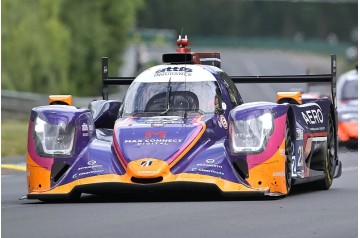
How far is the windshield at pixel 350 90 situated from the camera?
90.6ft

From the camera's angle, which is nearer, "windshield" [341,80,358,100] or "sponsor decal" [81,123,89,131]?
"sponsor decal" [81,123,89,131]

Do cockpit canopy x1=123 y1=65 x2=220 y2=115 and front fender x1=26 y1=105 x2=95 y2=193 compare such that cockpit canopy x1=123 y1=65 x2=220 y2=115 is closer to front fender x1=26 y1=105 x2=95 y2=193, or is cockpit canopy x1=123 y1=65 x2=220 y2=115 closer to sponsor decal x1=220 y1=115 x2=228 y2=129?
sponsor decal x1=220 y1=115 x2=228 y2=129

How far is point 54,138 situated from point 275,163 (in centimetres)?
231

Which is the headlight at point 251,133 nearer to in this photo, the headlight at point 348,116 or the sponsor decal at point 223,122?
the sponsor decal at point 223,122

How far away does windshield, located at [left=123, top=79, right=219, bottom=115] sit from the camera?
14.6 m

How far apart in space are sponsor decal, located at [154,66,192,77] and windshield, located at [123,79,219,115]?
0.16 metres

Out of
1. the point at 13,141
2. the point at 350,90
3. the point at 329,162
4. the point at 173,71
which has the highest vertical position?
the point at 173,71

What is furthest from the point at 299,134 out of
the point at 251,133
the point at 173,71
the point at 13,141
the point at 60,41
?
the point at 60,41

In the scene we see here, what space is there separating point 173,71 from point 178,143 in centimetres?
158

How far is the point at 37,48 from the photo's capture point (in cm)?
5734

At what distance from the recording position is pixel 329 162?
16.1 meters

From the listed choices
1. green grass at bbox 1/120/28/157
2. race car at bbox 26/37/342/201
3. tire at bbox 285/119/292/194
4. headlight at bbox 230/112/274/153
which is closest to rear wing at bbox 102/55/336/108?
race car at bbox 26/37/342/201

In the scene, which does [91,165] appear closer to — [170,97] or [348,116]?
[170,97]

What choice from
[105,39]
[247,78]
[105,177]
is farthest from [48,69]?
[105,177]
